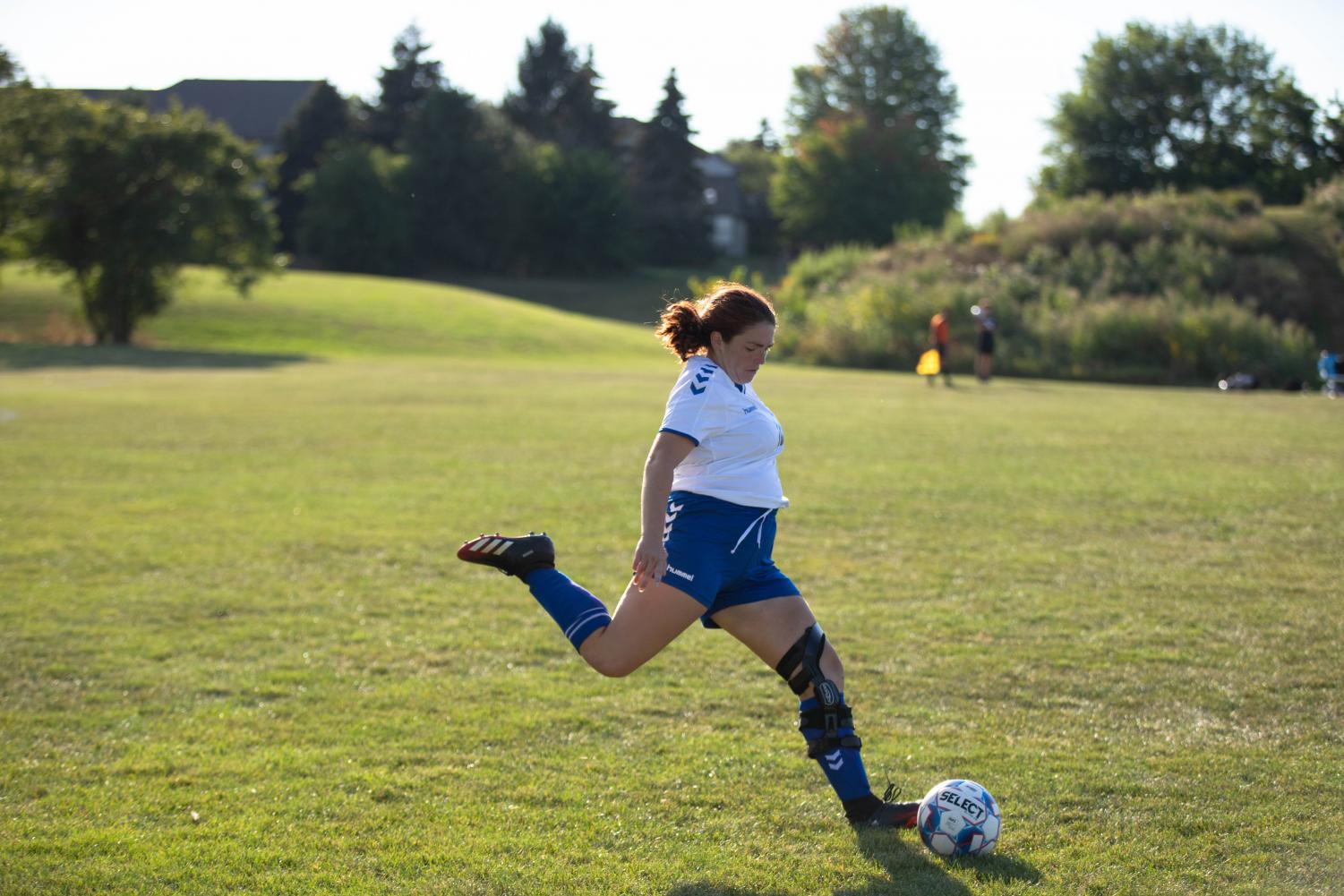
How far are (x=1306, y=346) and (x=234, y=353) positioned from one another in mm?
35716

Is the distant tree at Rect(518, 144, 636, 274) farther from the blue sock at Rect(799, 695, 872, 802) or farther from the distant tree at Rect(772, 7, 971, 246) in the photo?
the blue sock at Rect(799, 695, 872, 802)

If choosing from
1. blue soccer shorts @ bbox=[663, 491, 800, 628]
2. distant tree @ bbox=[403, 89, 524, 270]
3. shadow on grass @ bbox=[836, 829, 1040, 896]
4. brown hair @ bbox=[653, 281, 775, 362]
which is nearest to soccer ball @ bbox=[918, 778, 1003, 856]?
shadow on grass @ bbox=[836, 829, 1040, 896]

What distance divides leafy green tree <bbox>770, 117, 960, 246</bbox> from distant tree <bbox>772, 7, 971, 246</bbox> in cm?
6

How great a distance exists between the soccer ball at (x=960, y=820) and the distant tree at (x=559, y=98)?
95.7 metres

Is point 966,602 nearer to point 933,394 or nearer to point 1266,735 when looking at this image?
point 1266,735

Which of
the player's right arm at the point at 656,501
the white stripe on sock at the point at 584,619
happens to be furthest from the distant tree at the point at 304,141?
the player's right arm at the point at 656,501

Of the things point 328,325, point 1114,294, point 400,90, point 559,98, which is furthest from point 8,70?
point 559,98

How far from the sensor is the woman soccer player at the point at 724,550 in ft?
14.9

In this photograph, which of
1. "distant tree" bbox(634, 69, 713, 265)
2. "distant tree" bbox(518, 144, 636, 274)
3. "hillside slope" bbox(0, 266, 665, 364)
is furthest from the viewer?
"distant tree" bbox(634, 69, 713, 265)

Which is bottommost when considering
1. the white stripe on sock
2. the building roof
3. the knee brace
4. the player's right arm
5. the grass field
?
the grass field

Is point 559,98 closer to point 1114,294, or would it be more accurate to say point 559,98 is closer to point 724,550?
point 1114,294

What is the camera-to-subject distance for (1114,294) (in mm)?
41750

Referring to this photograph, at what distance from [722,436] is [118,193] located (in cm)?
4583

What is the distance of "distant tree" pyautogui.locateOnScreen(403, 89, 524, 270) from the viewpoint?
271ft
